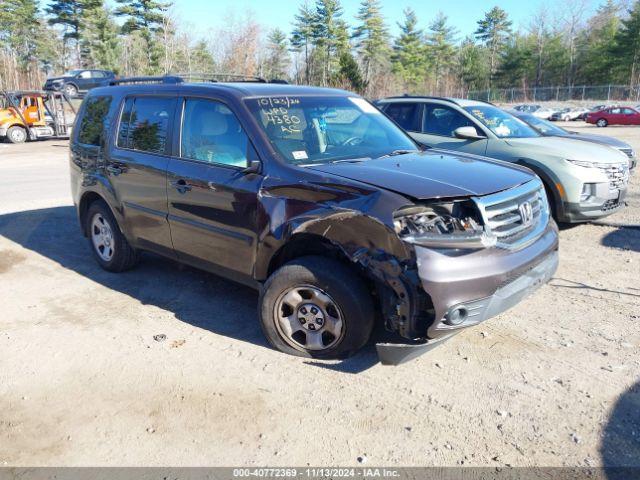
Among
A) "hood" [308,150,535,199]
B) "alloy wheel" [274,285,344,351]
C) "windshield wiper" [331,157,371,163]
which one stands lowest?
"alloy wheel" [274,285,344,351]

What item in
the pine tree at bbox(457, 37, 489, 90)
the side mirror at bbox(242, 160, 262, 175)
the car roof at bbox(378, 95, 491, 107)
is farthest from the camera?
the pine tree at bbox(457, 37, 489, 90)

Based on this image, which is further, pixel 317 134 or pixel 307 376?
pixel 317 134

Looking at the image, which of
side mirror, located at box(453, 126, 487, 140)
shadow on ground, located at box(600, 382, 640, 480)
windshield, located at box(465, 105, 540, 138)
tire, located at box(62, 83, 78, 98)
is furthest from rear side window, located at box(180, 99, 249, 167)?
tire, located at box(62, 83, 78, 98)

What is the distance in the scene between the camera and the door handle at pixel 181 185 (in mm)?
4516

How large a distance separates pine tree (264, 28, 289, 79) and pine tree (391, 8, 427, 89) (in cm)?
→ 1492

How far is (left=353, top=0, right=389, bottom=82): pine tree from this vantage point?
235 ft

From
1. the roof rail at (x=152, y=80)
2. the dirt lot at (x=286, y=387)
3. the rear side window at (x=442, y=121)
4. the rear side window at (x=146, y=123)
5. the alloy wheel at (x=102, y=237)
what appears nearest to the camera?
the dirt lot at (x=286, y=387)

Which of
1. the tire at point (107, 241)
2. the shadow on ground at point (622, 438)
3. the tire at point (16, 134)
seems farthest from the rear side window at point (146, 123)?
the tire at point (16, 134)

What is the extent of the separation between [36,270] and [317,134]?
3.74 m

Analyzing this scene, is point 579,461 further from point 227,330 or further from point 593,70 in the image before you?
point 593,70

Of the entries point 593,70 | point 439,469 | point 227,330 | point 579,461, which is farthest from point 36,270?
point 593,70

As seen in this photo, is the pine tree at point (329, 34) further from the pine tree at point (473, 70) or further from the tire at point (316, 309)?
the tire at point (316, 309)

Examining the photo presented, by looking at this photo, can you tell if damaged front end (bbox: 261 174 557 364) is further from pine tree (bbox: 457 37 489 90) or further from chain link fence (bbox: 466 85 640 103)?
pine tree (bbox: 457 37 489 90)

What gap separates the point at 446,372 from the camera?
3725mm
